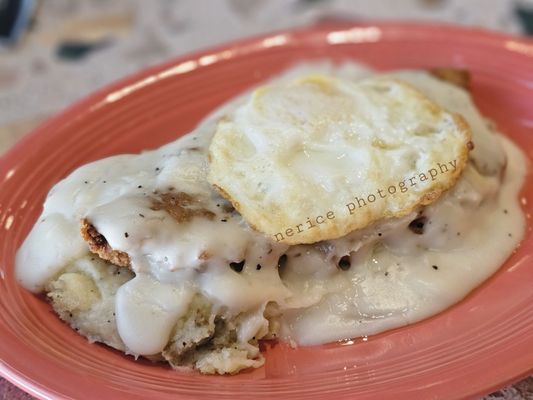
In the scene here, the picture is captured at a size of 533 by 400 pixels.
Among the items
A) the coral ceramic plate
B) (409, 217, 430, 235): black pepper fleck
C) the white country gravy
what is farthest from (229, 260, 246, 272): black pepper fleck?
(409, 217, 430, 235): black pepper fleck

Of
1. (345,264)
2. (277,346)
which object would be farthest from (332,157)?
(277,346)

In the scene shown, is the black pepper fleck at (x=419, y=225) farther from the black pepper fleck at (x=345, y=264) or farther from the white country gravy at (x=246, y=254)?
the black pepper fleck at (x=345, y=264)

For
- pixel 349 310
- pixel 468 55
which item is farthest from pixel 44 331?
pixel 468 55

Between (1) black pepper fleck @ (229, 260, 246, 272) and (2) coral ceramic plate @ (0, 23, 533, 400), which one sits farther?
(1) black pepper fleck @ (229, 260, 246, 272)

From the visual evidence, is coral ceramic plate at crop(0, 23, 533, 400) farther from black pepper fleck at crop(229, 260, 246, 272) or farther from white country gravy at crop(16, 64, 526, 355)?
black pepper fleck at crop(229, 260, 246, 272)

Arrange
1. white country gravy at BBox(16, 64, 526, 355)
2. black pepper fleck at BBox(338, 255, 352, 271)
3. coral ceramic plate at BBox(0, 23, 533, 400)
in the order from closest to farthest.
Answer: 1. coral ceramic plate at BBox(0, 23, 533, 400)
2. white country gravy at BBox(16, 64, 526, 355)
3. black pepper fleck at BBox(338, 255, 352, 271)
